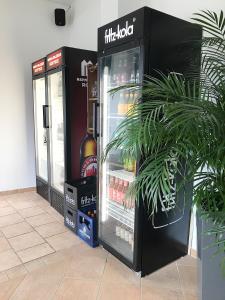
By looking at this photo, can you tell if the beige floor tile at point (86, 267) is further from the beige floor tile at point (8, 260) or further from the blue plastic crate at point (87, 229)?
the beige floor tile at point (8, 260)

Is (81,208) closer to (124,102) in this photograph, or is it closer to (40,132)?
(124,102)

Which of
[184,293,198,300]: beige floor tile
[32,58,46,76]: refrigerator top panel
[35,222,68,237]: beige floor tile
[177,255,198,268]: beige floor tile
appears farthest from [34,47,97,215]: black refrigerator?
[184,293,198,300]: beige floor tile

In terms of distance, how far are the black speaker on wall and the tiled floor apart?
295 cm

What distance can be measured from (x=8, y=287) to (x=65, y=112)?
5.44 ft

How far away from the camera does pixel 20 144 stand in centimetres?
367

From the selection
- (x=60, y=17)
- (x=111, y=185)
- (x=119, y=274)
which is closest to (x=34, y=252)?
(x=119, y=274)

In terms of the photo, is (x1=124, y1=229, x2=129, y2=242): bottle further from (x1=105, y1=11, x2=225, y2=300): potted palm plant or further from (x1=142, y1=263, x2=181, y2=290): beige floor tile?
(x1=105, y1=11, x2=225, y2=300): potted palm plant

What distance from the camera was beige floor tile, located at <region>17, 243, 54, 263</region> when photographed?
214 centimetres

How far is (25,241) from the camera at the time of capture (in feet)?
7.88

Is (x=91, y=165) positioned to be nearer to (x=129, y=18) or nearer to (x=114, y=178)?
(x=114, y=178)

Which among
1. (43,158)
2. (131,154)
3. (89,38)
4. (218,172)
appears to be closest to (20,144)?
(43,158)

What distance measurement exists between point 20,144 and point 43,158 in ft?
1.34

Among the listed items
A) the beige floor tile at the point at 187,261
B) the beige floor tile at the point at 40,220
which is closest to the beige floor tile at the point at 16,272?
the beige floor tile at the point at 40,220

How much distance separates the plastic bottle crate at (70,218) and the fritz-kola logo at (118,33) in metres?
1.65
